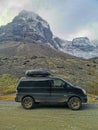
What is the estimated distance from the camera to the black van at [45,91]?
2198 centimetres

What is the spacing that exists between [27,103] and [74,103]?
3.43 m

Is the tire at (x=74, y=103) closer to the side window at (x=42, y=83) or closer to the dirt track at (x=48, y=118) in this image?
the dirt track at (x=48, y=118)

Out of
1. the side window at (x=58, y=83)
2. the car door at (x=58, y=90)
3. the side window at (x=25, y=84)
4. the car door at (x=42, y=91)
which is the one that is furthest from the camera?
the side window at (x=25, y=84)

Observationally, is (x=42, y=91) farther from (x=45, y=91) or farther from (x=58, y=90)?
(x=58, y=90)

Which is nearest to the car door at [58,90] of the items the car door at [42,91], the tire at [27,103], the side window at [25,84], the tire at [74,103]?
the car door at [42,91]

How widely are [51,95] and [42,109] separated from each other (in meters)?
1.22

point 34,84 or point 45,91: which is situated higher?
point 34,84

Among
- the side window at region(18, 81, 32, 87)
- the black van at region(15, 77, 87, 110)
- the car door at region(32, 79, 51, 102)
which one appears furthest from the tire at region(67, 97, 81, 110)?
the side window at region(18, 81, 32, 87)

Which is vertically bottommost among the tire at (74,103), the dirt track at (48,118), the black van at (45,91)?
the dirt track at (48,118)

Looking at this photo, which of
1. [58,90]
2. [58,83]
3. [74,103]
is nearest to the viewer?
[74,103]

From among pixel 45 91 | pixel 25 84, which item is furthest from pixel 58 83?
pixel 25 84

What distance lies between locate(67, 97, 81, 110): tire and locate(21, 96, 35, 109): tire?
2701 millimetres

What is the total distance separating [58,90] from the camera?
22.2 metres

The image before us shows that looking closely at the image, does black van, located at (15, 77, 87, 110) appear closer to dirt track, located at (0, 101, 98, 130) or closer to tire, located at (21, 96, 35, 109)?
tire, located at (21, 96, 35, 109)
